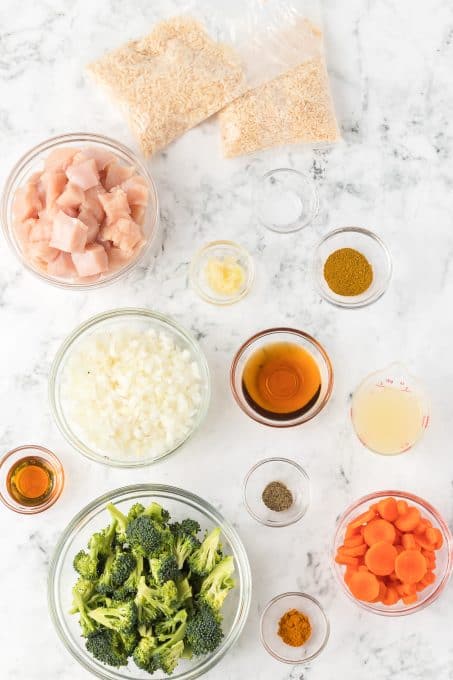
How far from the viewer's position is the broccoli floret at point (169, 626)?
269cm

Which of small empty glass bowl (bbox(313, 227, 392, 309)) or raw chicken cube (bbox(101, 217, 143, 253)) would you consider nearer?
raw chicken cube (bbox(101, 217, 143, 253))

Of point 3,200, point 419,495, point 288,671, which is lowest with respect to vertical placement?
point 288,671

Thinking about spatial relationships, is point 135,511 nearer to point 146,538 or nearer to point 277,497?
point 146,538

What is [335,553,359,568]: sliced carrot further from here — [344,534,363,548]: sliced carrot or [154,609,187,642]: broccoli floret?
[154,609,187,642]: broccoli floret

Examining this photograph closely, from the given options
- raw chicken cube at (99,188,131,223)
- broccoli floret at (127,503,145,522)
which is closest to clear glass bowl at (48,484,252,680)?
broccoli floret at (127,503,145,522)

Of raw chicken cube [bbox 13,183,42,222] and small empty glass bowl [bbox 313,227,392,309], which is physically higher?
raw chicken cube [bbox 13,183,42,222]

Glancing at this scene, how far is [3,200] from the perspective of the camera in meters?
3.01

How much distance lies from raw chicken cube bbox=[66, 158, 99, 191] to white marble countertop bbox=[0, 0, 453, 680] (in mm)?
357

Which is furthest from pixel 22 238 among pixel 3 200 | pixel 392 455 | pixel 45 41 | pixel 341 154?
pixel 392 455

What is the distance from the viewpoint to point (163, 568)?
2.68 metres

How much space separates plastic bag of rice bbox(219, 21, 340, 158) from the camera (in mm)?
3025

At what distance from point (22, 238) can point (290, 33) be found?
4.39 feet

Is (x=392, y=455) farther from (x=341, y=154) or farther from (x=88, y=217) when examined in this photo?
(x=88, y=217)

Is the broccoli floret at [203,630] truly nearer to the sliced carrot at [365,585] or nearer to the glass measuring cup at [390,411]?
the sliced carrot at [365,585]
